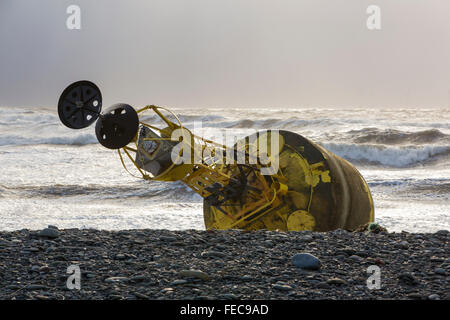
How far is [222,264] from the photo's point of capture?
589 cm

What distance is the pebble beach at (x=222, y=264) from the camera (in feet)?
16.4

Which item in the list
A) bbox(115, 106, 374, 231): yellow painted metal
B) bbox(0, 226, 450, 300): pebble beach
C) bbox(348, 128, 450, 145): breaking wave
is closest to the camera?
bbox(0, 226, 450, 300): pebble beach

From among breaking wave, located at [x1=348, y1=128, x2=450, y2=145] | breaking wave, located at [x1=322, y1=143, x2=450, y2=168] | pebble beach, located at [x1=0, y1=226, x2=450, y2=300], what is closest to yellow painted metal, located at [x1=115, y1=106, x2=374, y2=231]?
pebble beach, located at [x1=0, y1=226, x2=450, y2=300]

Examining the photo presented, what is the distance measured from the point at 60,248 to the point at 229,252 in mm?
2184

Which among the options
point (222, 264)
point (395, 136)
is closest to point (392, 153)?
point (395, 136)

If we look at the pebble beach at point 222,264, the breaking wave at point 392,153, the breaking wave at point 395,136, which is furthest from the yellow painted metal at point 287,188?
the breaking wave at point 395,136

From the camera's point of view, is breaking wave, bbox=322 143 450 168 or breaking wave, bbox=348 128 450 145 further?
breaking wave, bbox=348 128 450 145

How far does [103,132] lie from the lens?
7305 mm

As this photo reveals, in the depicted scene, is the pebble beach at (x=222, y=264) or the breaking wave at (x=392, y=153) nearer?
the pebble beach at (x=222, y=264)

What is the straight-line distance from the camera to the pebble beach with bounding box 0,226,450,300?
501 centimetres

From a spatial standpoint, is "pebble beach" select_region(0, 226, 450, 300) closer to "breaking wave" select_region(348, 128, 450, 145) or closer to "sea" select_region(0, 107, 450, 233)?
"sea" select_region(0, 107, 450, 233)

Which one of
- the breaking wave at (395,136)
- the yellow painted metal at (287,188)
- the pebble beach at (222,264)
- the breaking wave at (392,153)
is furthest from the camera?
the breaking wave at (395,136)

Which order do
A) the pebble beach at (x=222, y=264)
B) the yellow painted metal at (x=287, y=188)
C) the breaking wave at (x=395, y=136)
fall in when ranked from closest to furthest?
the pebble beach at (x=222, y=264)
the yellow painted metal at (x=287, y=188)
the breaking wave at (x=395, y=136)

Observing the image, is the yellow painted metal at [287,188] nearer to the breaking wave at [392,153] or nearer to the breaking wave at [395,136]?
the breaking wave at [392,153]
